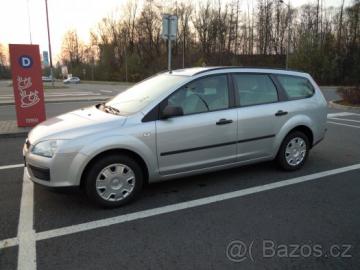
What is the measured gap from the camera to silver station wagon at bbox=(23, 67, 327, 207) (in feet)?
12.9

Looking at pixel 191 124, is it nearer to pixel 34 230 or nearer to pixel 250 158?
pixel 250 158

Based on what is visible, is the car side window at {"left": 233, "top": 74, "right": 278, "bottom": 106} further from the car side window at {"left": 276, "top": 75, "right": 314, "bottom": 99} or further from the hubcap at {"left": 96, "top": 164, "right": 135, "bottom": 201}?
the hubcap at {"left": 96, "top": 164, "right": 135, "bottom": 201}

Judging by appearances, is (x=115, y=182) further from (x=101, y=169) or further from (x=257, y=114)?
(x=257, y=114)

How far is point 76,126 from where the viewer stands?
13.4 feet

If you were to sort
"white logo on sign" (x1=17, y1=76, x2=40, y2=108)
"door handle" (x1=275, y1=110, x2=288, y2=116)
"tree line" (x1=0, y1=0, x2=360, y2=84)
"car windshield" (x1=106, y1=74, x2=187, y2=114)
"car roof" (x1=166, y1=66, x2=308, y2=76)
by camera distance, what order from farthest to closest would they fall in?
1. "tree line" (x1=0, y1=0, x2=360, y2=84)
2. "white logo on sign" (x1=17, y1=76, x2=40, y2=108)
3. "door handle" (x1=275, y1=110, x2=288, y2=116)
4. "car roof" (x1=166, y1=66, x2=308, y2=76)
5. "car windshield" (x1=106, y1=74, x2=187, y2=114)

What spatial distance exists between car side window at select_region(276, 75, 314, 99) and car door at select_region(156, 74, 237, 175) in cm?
117

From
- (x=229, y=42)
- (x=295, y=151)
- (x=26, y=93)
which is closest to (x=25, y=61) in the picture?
(x=26, y=93)

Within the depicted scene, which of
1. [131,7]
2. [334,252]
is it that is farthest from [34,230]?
[131,7]

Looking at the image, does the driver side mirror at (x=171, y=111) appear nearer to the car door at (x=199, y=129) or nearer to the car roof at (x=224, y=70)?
the car door at (x=199, y=129)

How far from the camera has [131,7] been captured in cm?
6512

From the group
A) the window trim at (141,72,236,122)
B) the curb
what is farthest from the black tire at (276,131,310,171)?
the curb

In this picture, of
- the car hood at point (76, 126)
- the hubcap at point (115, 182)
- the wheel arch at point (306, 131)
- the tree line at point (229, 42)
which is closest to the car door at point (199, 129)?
the hubcap at point (115, 182)

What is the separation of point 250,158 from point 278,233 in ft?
5.50

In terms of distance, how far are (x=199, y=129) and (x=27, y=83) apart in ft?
19.8
